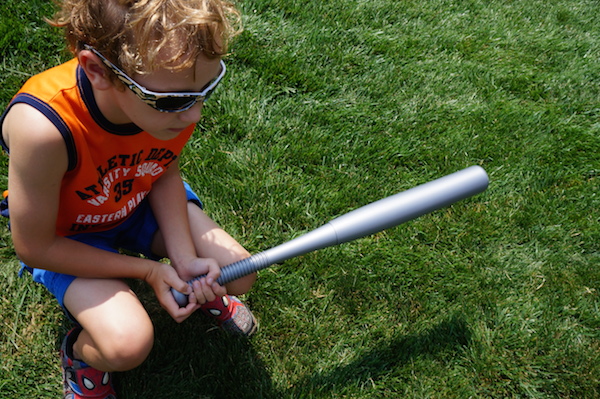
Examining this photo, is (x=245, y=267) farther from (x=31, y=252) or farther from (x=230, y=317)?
(x=31, y=252)

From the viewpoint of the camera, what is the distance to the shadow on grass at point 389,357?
2271 mm

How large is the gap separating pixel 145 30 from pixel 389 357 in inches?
66.5

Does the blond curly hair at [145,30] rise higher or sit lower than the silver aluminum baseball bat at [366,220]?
higher

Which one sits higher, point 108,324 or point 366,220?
point 366,220

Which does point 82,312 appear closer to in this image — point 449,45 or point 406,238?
point 406,238

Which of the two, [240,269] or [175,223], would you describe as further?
→ [175,223]

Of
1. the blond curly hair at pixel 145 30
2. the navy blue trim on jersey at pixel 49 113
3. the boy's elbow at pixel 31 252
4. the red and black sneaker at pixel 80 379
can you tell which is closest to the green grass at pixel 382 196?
the red and black sneaker at pixel 80 379

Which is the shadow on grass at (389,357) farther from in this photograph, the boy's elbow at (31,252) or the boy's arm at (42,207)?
the boy's elbow at (31,252)

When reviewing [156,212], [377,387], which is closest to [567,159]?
[377,387]

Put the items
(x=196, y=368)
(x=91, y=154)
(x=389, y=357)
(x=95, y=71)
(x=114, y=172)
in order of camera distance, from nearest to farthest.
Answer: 1. (x=95, y=71)
2. (x=91, y=154)
3. (x=114, y=172)
4. (x=196, y=368)
5. (x=389, y=357)

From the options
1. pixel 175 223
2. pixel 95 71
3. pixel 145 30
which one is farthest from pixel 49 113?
pixel 175 223

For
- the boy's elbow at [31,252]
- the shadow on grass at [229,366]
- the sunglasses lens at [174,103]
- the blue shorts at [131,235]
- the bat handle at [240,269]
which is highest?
the sunglasses lens at [174,103]

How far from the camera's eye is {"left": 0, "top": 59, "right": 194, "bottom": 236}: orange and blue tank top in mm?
1629

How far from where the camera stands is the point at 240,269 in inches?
74.5
